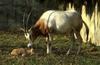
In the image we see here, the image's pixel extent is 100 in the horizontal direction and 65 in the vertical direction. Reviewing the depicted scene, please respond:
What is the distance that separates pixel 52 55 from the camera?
36.0ft

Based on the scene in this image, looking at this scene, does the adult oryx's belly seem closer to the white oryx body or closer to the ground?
the white oryx body

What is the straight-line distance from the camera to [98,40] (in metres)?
13.5

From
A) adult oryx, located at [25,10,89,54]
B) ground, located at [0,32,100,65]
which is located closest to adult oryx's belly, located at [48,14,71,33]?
adult oryx, located at [25,10,89,54]

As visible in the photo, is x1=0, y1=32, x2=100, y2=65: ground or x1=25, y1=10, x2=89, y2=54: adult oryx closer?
x1=0, y1=32, x2=100, y2=65: ground

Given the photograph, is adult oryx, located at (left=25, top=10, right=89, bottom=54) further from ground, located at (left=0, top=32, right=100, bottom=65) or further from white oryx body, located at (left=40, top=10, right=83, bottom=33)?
ground, located at (left=0, top=32, right=100, bottom=65)

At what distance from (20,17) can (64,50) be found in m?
5.63

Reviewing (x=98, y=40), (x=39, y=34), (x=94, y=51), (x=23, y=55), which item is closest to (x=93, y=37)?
(x=98, y=40)

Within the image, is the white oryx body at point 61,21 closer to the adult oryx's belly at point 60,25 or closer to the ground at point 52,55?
the adult oryx's belly at point 60,25

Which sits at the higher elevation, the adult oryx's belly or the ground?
the adult oryx's belly

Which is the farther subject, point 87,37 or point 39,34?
point 87,37

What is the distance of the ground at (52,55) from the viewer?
10133 mm

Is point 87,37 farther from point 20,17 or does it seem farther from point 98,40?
point 20,17

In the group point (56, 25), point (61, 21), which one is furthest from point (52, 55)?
point (61, 21)

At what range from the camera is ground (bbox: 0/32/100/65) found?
1013cm
